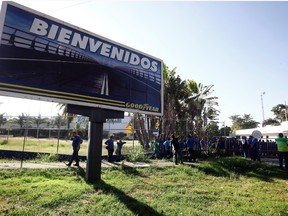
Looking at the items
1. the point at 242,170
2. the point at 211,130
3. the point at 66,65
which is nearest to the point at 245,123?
the point at 211,130

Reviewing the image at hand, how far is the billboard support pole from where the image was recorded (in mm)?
8453

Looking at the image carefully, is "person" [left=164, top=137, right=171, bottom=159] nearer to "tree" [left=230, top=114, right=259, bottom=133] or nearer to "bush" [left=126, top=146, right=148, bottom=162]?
"bush" [left=126, top=146, right=148, bottom=162]

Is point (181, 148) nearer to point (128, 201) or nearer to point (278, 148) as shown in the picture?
point (278, 148)

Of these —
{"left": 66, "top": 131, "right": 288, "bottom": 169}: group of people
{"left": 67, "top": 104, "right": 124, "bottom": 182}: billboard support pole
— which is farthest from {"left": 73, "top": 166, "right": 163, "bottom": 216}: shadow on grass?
{"left": 66, "top": 131, "right": 288, "bottom": 169}: group of people

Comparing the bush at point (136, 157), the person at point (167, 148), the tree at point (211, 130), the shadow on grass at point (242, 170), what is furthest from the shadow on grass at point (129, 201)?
the tree at point (211, 130)

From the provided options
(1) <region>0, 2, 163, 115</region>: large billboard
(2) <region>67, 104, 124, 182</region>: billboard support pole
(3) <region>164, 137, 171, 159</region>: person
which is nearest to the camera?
(1) <region>0, 2, 163, 115</region>: large billboard

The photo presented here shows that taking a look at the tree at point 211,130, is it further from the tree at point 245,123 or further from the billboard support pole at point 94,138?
the tree at point 245,123

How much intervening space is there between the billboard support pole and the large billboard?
31 cm

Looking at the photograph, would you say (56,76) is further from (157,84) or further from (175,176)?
(175,176)

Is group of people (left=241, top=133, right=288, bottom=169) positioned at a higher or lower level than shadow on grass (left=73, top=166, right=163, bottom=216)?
higher

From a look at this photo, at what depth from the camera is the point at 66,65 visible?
26.8 ft

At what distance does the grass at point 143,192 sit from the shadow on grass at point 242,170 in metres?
0.05

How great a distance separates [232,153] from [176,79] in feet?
26.2

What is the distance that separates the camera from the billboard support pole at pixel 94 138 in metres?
8.45
